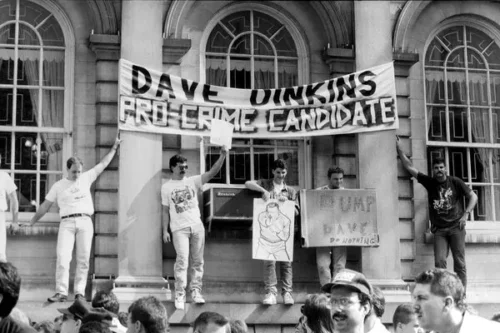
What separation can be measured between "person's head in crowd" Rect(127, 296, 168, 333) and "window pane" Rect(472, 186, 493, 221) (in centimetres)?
1174

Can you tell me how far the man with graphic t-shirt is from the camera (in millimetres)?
17203

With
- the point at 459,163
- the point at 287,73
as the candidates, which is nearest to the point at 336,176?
the point at 287,73

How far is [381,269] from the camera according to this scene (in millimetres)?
17078

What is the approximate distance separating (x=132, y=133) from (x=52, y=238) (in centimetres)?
209

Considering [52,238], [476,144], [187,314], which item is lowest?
[187,314]

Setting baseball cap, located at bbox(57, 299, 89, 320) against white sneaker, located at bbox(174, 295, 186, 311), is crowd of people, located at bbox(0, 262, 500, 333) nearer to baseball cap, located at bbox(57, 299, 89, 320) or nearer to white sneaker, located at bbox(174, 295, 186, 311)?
baseball cap, located at bbox(57, 299, 89, 320)

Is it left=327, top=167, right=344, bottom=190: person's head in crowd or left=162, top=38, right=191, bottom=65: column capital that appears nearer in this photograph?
left=327, top=167, right=344, bottom=190: person's head in crowd

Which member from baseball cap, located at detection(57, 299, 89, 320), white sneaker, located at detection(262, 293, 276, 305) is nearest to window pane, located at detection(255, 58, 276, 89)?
white sneaker, located at detection(262, 293, 276, 305)

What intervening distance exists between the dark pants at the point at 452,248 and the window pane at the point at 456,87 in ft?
9.44

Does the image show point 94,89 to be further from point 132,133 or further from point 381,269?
point 381,269

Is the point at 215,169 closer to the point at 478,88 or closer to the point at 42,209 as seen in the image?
the point at 42,209

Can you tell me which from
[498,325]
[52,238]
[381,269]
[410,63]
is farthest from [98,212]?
[498,325]

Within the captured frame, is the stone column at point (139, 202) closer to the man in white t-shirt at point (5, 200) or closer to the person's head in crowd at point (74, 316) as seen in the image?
the man in white t-shirt at point (5, 200)

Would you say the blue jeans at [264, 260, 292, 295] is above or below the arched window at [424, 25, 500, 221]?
below
